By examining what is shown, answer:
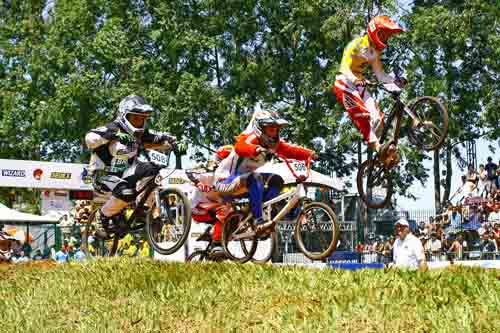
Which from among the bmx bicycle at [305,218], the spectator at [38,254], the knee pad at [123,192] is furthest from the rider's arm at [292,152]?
the spectator at [38,254]

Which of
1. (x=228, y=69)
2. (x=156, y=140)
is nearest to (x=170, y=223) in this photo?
(x=156, y=140)

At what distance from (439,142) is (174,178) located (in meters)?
15.7

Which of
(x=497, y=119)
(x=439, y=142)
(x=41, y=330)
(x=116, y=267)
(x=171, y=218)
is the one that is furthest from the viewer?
(x=497, y=119)

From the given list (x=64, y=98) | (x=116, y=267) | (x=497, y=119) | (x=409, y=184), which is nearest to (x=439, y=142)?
(x=116, y=267)

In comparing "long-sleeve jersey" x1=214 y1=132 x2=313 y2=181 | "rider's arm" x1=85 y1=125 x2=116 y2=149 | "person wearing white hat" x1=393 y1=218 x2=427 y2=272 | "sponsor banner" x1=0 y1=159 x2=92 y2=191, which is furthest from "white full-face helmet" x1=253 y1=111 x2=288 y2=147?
"sponsor banner" x1=0 y1=159 x2=92 y2=191

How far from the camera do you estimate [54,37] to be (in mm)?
39094

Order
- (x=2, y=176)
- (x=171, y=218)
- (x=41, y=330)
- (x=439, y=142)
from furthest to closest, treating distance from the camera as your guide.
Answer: (x=2, y=176)
(x=171, y=218)
(x=439, y=142)
(x=41, y=330)

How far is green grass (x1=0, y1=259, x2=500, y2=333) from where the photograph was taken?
6.77 meters

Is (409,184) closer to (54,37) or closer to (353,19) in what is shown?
(353,19)

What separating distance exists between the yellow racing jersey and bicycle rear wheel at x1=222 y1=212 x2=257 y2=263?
2.54 m

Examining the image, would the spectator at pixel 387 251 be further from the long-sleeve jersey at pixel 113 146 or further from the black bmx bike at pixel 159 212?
the long-sleeve jersey at pixel 113 146

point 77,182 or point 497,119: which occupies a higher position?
point 497,119

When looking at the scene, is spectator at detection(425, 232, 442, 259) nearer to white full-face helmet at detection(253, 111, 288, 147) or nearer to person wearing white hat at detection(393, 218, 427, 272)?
person wearing white hat at detection(393, 218, 427, 272)

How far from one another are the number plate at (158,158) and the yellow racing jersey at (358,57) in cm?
275
